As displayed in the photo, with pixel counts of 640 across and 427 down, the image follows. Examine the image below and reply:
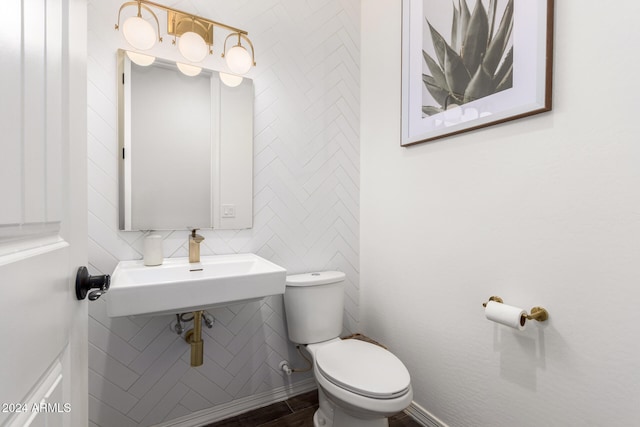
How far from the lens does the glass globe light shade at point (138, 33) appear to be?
4.30 feet

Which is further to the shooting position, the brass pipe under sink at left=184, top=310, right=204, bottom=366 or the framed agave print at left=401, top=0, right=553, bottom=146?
the brass pipe under sink at left=184, top=310, right=204, bottom=366

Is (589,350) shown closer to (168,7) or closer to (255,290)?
(255,290)

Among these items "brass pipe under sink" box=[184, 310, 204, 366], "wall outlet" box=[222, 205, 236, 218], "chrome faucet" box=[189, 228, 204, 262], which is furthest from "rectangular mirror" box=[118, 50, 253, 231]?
"brass pipe under sink" box=[184, 310, 204, 366]

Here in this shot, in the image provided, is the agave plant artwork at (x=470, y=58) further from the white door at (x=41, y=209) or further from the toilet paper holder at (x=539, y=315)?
the white door at (x=41, y=209)

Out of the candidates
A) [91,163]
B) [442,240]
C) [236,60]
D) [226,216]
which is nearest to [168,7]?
[236,60]

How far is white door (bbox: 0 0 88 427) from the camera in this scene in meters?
0.32

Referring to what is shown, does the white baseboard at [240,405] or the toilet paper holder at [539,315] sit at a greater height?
the toilet paper holder at [539,315]

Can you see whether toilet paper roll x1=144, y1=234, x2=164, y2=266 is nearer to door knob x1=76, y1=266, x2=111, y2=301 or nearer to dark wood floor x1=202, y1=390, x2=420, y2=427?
door knob x1=76, y1=266, x2=111, y2=301

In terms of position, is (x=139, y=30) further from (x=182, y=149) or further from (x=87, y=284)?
(x=87, y=284)

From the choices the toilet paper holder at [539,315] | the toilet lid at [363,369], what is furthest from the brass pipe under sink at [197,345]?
the toilet paper holder at [539,315]

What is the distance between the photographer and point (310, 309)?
5.32 feet

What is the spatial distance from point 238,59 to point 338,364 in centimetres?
158

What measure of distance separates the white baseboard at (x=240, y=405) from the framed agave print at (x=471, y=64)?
157 centimetres

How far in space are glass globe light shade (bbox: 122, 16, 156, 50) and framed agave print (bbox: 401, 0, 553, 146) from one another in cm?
126
